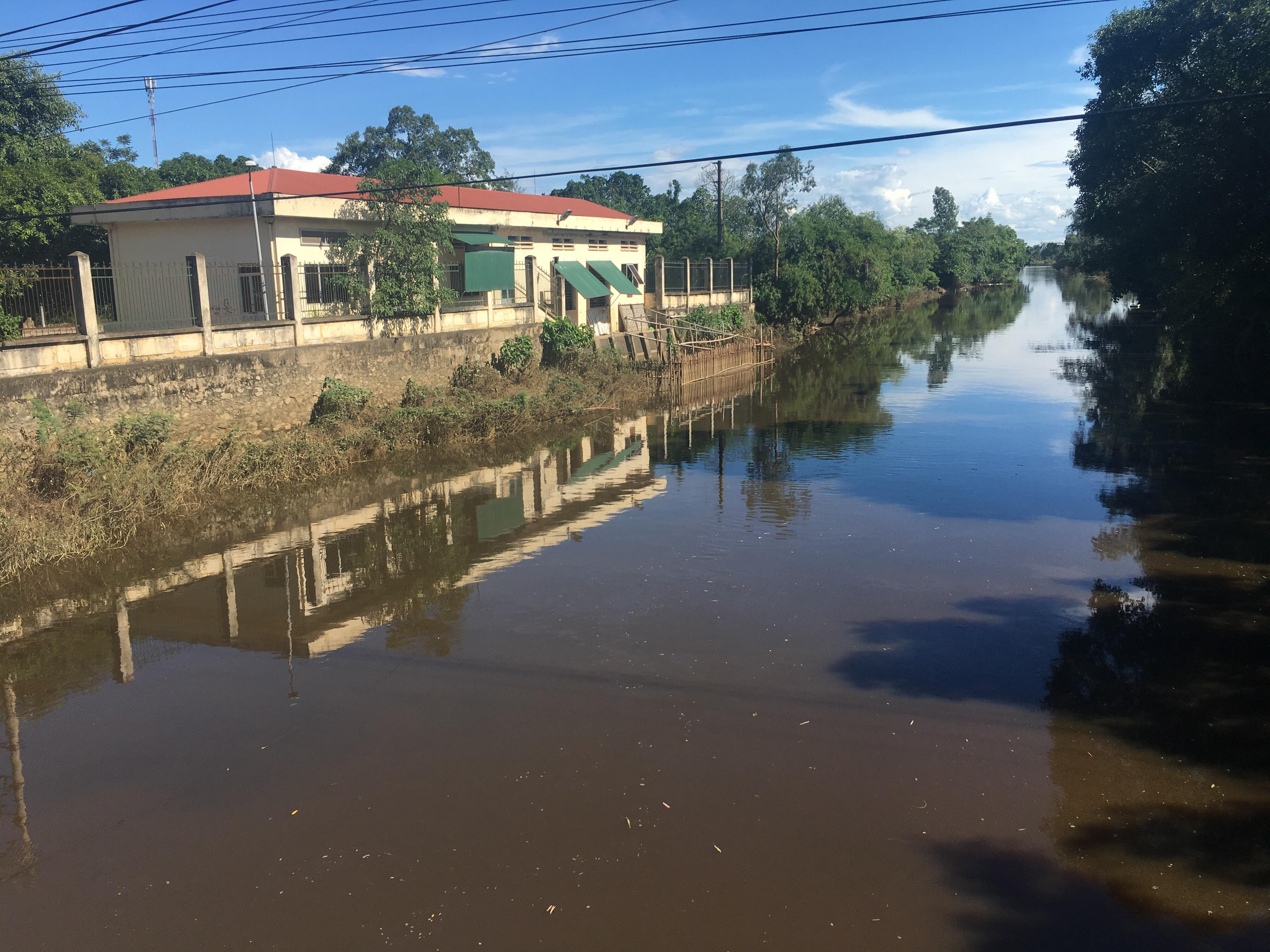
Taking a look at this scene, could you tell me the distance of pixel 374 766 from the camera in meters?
6.12

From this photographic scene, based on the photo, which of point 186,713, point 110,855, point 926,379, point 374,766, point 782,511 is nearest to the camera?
point 110,855

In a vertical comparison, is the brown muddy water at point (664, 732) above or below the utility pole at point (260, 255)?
below

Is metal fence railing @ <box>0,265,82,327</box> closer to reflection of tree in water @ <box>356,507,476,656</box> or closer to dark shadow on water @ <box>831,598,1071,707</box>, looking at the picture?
reflection of tree in water @ <box>356,507,476,656</box>

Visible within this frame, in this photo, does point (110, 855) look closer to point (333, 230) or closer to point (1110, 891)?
point (1110, 891)

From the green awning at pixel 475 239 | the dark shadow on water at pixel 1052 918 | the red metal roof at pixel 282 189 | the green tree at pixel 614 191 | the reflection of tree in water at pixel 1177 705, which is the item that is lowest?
the dark shadow on water at pixel 1052 918

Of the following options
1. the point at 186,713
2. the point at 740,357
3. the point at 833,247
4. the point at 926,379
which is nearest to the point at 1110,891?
the point at 186,713

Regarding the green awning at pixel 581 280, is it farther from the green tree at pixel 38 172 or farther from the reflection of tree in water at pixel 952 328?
the green tree at pixel 38 172

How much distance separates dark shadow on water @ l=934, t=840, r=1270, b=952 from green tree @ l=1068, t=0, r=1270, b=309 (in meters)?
13.1

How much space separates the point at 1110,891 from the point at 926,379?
22870 millimetres

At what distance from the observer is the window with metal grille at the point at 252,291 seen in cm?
1734

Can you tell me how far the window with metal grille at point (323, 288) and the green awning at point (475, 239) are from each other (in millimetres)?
3879

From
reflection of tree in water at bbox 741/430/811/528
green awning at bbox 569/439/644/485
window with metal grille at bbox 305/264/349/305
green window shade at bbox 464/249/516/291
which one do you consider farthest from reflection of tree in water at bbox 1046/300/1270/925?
green window shade at bbox 464/249/516/291

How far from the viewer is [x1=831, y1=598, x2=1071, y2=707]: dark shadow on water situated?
23.3 feet

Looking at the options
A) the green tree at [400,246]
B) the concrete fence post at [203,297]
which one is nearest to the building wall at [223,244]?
the green tree at [400,246]
